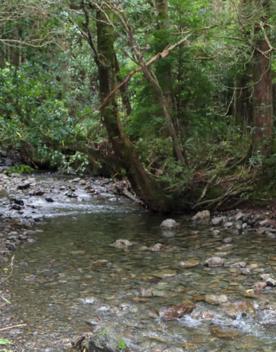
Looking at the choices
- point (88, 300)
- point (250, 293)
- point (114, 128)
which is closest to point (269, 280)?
point (250, 293)

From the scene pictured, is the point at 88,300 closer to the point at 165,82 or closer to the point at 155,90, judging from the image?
the point at 155,90

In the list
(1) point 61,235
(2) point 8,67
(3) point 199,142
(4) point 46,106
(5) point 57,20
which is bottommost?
(1) point 61,235

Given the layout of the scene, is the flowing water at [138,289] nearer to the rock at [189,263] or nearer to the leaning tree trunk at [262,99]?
the rock at [189,263]

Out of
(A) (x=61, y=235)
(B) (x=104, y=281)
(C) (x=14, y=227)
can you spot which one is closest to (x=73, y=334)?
(B) (x=104, y=281)

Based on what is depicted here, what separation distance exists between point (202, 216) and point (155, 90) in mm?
2588

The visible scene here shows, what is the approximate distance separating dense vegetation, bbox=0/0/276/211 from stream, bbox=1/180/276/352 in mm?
1334

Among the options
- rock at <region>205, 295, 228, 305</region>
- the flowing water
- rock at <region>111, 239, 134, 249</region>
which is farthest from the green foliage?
rock at <region>111, 239, 134, 249</region>

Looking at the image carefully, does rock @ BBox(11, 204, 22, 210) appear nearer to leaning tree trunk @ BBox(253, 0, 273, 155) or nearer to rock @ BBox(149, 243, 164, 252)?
rock @ BBox(149, 243, 164, 252)

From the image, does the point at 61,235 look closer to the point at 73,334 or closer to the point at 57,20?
the point at 57,20

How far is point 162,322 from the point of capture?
516 cm

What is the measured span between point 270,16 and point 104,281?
18.2ft

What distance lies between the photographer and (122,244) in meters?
8.34

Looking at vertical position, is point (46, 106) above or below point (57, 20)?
below

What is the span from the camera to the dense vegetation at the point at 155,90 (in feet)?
28.8
